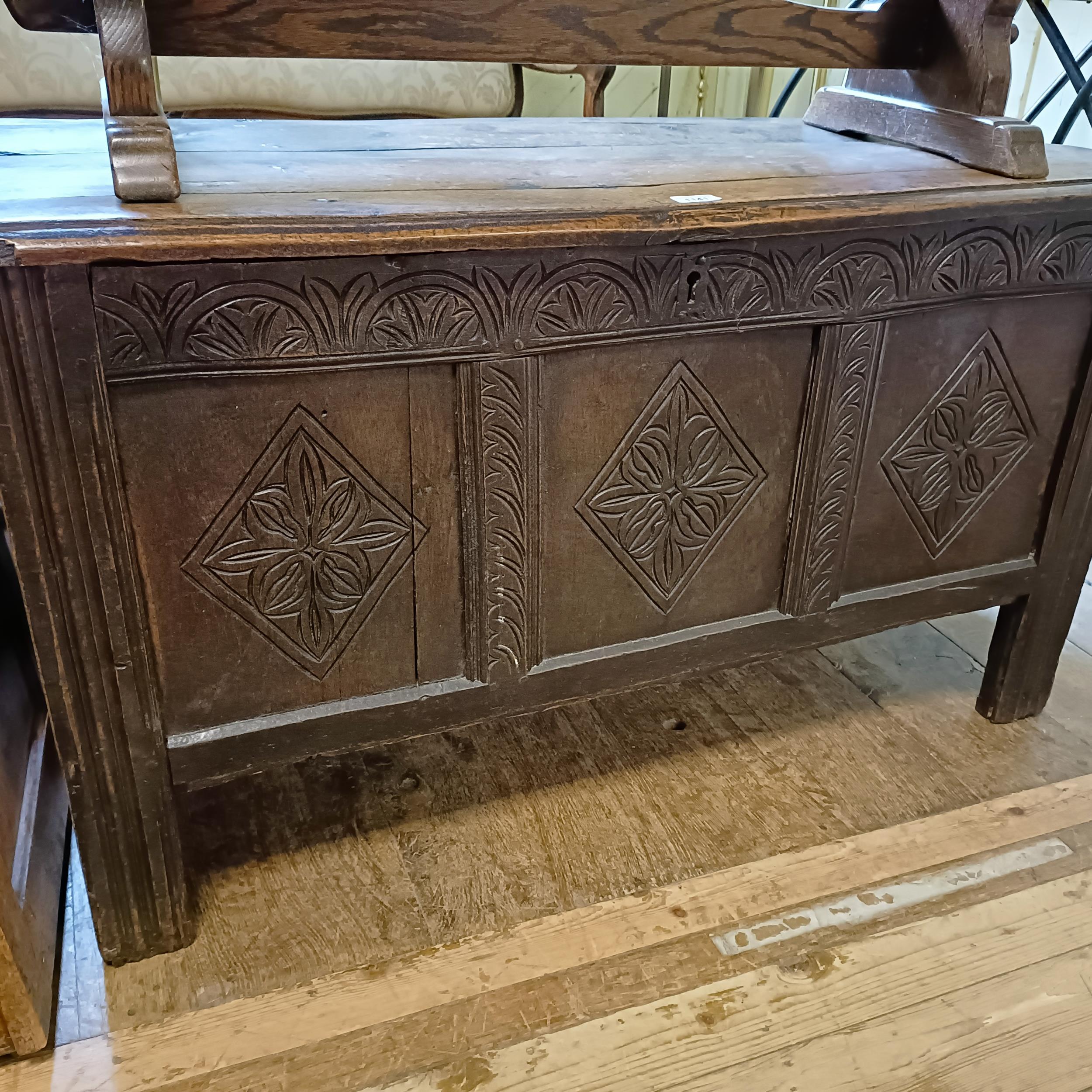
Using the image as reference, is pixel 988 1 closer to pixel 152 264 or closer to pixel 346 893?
pixel 152 264

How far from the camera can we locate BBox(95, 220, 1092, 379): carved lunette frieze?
0.88 metres

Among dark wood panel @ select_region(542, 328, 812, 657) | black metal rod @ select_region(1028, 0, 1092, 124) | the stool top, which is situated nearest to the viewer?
the stool top

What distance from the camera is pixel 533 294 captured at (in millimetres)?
999

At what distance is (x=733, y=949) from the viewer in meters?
1.17

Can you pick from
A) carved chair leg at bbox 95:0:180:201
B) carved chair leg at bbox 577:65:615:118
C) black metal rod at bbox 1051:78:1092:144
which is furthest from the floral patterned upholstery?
carved chair leg at bbox 95:0:180:201

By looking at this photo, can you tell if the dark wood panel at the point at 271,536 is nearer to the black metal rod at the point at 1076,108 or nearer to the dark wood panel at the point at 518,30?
the dark wood panel at the point at 518,30

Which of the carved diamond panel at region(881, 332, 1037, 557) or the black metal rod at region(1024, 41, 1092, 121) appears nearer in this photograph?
the carved diamond panel at region(881, 332, 1037, 557)

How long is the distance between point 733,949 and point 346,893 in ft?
1.51

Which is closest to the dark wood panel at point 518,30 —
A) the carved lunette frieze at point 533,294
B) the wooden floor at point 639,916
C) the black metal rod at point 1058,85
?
the carved lunette frieze at point 533,294

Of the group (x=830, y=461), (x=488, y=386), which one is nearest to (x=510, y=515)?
(x=488, y=386)

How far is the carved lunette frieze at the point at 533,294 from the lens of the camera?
0.88 metres

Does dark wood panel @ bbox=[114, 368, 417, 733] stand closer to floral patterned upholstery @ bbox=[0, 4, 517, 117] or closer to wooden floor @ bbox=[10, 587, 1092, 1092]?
wooden floor @ bbox=[10, 587, 1092, 1092]

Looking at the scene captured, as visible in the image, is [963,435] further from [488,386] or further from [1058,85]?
[1058,85]

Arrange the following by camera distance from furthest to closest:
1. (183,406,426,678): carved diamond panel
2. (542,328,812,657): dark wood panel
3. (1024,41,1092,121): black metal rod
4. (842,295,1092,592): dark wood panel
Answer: (1024,41,1092,121): black metal rod → (842,295,1092,592): dark wood panel → (542,328,812,657): dark wood panel → (183,406,426,678): carved diamond panel
